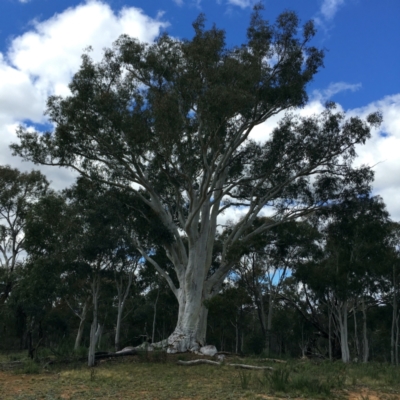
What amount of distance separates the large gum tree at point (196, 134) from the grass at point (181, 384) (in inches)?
175

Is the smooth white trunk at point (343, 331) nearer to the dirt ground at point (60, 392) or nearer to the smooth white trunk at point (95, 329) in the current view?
the smooth white trunk at point (95, 329)

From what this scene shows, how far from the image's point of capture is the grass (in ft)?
30.9

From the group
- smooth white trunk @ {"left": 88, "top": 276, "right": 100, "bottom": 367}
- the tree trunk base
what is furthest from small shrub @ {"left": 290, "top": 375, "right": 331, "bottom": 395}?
the tree trunk base

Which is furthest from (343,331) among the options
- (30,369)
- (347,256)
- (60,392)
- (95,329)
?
(60,392)

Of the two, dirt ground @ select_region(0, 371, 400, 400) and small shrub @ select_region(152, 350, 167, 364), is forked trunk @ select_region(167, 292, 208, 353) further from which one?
dirt ground @ select_region(0, 371, 400, 400)

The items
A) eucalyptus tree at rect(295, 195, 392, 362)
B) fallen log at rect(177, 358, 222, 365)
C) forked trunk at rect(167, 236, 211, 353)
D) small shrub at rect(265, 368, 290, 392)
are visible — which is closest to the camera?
small shrub at rect(265, 368, 290, 392)

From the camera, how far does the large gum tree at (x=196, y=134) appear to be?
16.6 metres

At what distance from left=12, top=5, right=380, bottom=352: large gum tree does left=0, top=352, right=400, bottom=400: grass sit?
175 inches

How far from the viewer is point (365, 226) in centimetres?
2112

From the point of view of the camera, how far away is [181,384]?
1108cm

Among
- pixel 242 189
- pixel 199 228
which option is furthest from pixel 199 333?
pixel 242 189

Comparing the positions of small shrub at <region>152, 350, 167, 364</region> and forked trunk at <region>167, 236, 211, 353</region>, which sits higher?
forked trunk at <region>167, 236, 211, 353</region>

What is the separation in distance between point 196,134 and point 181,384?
33.2 ft

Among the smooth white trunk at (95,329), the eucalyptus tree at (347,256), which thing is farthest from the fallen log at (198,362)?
the eucalyptus tree at (347,256)
